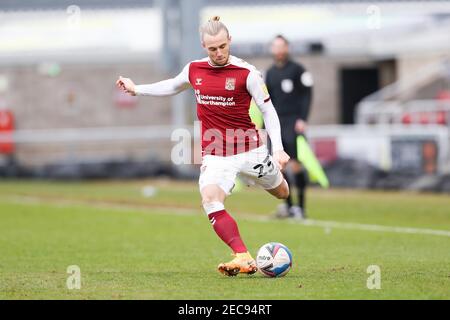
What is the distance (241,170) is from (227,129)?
39 cm

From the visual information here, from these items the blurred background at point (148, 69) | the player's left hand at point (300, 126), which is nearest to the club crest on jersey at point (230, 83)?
the player's left hand at point (300, 126)

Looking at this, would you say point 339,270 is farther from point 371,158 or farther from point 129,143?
point 129,143

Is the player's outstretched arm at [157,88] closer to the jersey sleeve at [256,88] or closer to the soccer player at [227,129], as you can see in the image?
the soccer player at [227,129]

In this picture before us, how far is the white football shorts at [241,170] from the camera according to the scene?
903 centimetres

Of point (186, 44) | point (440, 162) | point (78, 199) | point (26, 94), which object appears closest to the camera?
point (78, 199)

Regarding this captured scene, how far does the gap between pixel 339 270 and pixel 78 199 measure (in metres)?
11.9

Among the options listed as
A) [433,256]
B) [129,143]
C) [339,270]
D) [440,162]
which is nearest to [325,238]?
[433,256]

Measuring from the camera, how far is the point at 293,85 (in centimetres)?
1555

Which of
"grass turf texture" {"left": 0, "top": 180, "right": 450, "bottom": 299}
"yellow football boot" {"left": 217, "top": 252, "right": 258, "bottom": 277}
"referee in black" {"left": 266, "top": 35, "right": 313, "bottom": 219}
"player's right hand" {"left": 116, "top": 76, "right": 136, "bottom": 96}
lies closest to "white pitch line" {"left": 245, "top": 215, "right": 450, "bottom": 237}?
"grass turf texture" {"left": 0, "top": 180, "right": 450, "bottom": 299}

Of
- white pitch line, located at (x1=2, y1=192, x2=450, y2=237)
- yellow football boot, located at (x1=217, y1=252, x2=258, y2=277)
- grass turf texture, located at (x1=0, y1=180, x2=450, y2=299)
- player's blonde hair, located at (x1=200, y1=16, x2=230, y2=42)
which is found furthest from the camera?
white pitch line, located at (x1=2, y1=192, x2=450, y2=237)

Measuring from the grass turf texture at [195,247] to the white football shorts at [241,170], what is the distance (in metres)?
0.80

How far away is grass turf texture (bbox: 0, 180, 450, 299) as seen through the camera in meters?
7.88

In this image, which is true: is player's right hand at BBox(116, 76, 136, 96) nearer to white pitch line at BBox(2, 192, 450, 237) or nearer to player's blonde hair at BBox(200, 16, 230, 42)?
player's blonde hair at BBox(200, 16, 230, 42)

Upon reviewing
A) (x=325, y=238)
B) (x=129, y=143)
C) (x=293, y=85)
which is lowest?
(x=129, y=143)
